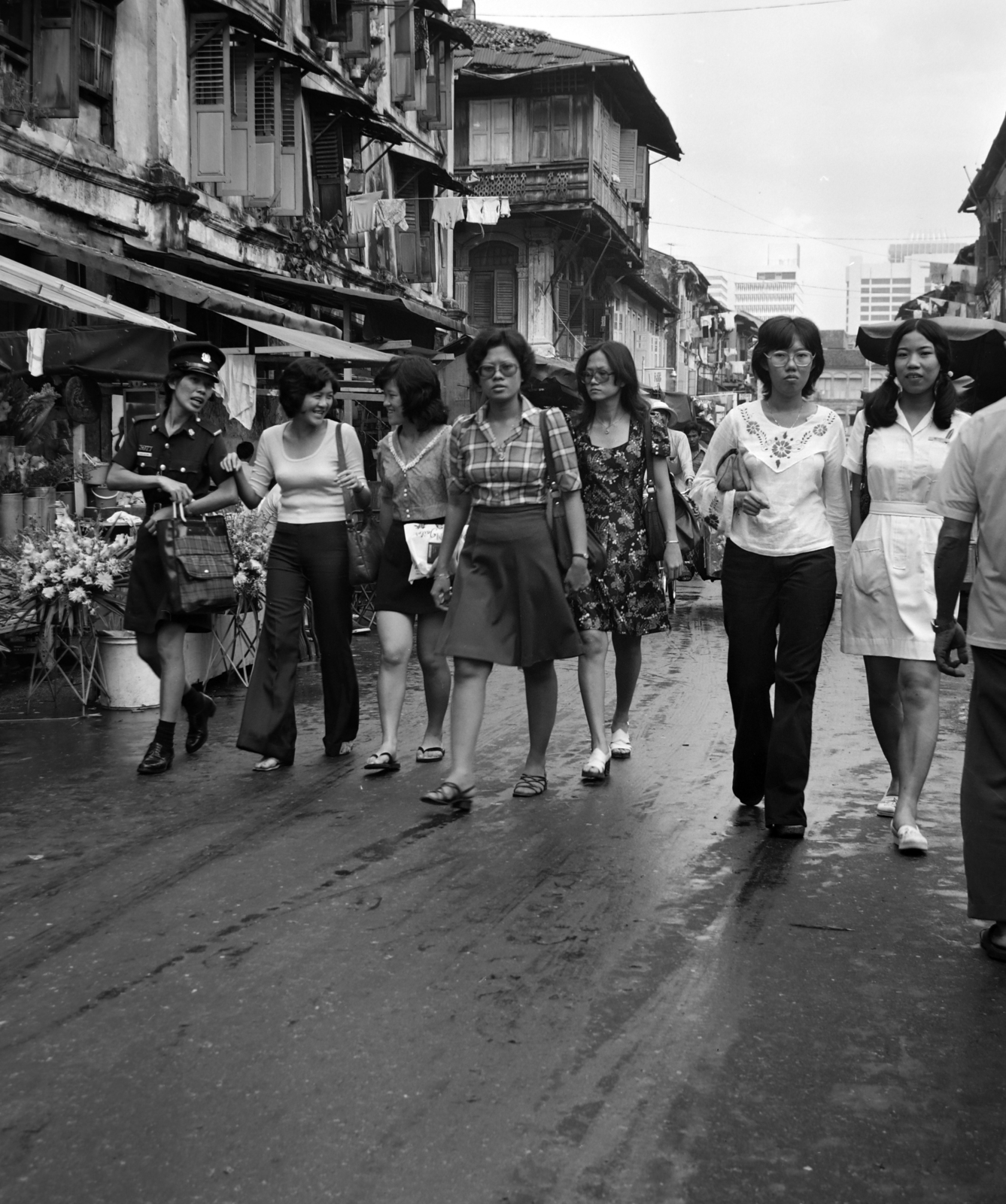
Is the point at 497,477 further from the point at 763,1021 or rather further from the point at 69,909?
the point at 763,1021

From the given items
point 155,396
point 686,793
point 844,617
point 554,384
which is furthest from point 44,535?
point 554,384

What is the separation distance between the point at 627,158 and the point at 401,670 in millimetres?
40164

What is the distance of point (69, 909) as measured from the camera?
15.8 feet

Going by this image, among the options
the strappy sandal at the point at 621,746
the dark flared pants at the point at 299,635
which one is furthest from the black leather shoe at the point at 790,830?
the dark flared pants at the point at 299,635

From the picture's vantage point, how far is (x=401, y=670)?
7.14 metres

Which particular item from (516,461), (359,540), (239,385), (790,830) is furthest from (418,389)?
(239,385)

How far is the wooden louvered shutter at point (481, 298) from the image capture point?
42.3m

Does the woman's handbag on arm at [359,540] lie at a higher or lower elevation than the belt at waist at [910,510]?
lower

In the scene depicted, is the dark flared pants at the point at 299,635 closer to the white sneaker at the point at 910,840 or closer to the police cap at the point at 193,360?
the police cap at the point at 193,360

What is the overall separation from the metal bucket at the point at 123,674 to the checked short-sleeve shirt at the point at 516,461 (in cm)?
306

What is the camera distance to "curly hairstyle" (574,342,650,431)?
689cm

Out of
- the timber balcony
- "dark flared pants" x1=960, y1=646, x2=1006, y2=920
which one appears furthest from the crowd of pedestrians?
the timber balcony

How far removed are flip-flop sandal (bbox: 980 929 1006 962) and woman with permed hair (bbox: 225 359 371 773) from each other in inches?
137

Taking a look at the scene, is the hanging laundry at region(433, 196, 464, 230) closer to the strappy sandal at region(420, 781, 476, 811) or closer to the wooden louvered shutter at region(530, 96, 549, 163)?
the wooden louvered shutter at region(530, 96, 549, 163)
